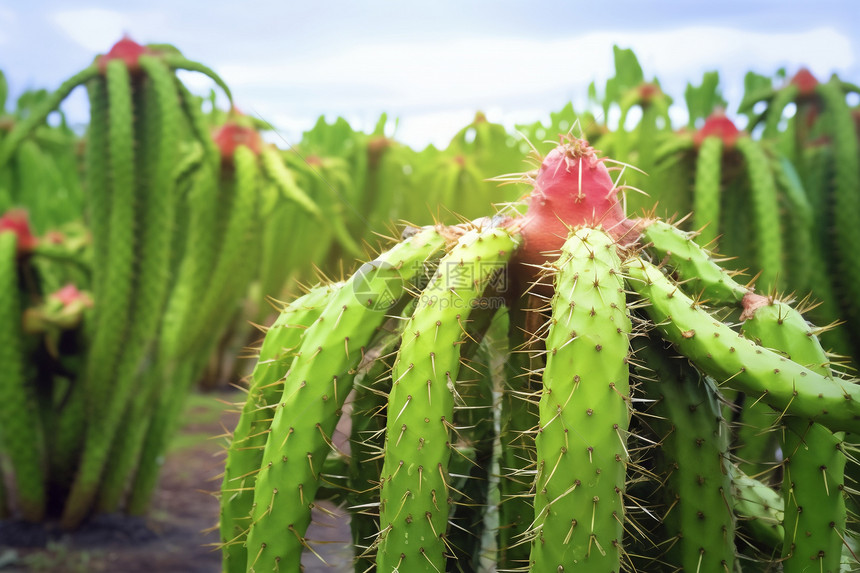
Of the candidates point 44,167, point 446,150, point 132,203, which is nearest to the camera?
point 132,203

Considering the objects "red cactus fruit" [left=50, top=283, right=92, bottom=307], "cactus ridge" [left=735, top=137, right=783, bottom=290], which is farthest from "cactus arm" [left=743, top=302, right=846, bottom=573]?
"red cactus fruit" [left=50, top=283, right=92, bottom=307]

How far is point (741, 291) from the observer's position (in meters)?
0.96

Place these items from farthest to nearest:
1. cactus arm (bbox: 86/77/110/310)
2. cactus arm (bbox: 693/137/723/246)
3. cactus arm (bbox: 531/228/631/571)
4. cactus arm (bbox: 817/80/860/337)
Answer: cactus arm (bbox: 817/80/860/337) < cactus arm (bbox: 86/77/110/310) < cactus arm (bbox: 693/137/723/246) < cactus arm (bbox: 531/228/631/571)

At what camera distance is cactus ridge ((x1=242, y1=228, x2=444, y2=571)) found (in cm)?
90

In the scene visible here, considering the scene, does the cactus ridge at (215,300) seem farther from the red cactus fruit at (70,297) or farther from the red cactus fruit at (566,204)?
the red cactus fruit at (566,204)

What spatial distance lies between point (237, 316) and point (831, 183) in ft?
13.3

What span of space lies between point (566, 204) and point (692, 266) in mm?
204

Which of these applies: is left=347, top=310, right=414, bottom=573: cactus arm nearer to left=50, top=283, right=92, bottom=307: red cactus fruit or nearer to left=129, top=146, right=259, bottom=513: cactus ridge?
left=129, top=146, right=259, bottom=513: cactus ridge

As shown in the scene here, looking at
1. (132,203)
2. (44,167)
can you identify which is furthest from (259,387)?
(44,167)

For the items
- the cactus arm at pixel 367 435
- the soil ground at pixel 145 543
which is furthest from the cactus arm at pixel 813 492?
the soil ground at pixel 145 543

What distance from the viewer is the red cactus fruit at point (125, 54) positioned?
91.8 inches

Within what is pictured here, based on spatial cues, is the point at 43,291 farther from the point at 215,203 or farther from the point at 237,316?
the point at 237,316

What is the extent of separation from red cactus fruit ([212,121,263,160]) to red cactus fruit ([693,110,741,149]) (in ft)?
5.39

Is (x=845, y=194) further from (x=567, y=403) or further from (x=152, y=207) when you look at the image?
(x=152, y=207)
